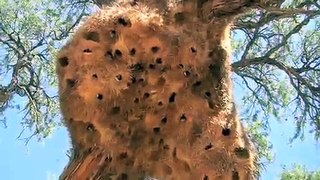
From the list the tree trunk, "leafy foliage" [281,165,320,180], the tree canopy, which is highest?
the tree canopy

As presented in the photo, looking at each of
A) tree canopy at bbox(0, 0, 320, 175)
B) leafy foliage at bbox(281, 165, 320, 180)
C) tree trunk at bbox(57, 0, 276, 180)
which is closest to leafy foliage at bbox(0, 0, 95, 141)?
tree canopy at bbox(0, 0, 320, 175)

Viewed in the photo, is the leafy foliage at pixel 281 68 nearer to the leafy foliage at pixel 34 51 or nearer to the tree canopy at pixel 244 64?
the tree canopy at pixel 244 64

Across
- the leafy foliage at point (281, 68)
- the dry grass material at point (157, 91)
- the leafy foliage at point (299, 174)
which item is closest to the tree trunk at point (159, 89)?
the dry grass material at point (157, 91)

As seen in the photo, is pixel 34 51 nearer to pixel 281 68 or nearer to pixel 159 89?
pixel 281 68

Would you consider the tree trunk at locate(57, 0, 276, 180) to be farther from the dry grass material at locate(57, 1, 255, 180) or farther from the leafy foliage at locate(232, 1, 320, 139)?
the leafy foliage at locate(232, 1, 320, 139)

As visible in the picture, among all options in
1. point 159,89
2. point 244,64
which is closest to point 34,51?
point 244,64

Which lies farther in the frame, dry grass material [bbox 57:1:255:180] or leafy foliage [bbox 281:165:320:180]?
leafy foliage [bbox 281:165:320:180]

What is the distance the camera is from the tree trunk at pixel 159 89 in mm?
3064

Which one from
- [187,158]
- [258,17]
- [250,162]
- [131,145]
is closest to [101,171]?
[131,145]

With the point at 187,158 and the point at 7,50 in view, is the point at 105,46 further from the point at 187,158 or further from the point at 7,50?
the point at 7,50

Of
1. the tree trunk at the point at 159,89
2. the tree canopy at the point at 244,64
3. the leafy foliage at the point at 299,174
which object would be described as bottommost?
the tree trunk at the point at 159,89

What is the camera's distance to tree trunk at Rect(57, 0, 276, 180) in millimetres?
3064

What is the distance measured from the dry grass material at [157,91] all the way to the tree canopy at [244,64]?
3.30m

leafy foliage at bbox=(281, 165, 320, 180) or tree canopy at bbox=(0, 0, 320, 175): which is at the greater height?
tree canopy at bbox=(0, 0, 320, 175)
